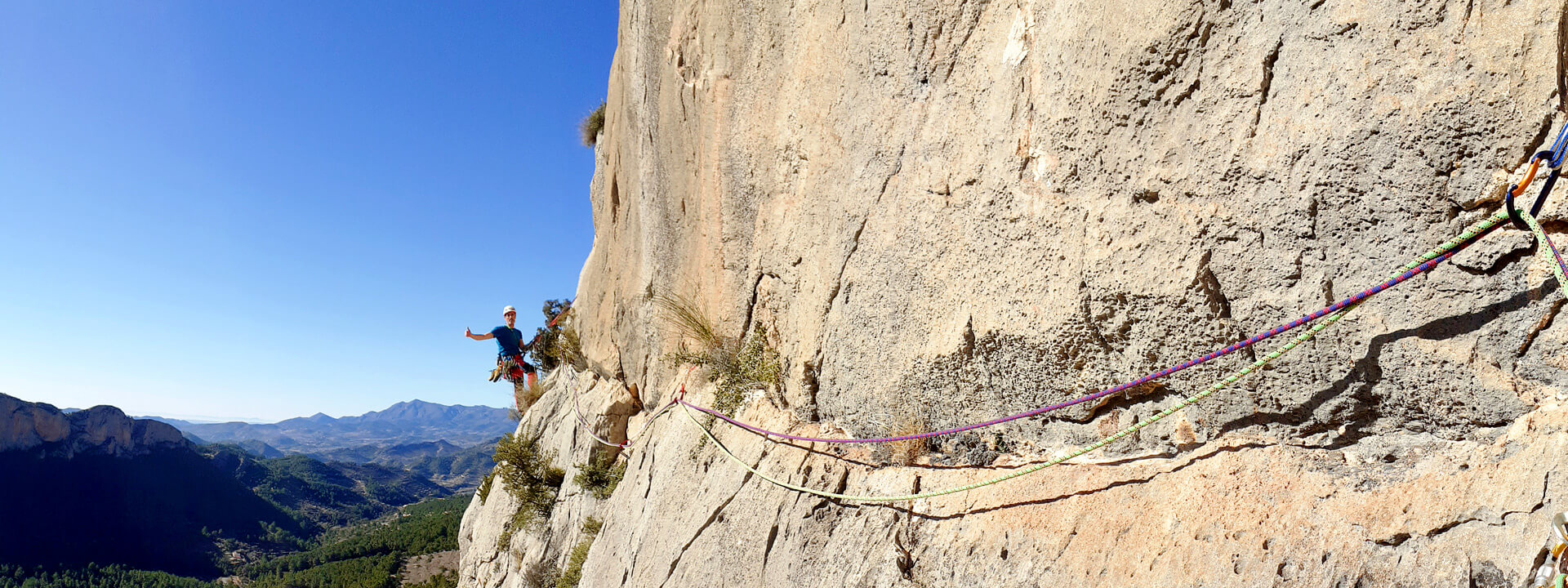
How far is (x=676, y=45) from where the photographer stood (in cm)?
668

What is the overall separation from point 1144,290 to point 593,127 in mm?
10962

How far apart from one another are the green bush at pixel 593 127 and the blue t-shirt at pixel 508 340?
3.54m

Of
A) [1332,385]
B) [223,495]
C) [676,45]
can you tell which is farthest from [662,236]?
[223,495]

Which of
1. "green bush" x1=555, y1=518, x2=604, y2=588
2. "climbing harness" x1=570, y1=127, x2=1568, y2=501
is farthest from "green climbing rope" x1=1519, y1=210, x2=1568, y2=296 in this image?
"green bush" x1=555, y1=518, x2=604, y2=588

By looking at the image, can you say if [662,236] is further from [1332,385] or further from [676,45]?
[1332,385]

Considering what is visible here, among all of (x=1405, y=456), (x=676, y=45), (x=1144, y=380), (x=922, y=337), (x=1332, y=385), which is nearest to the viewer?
(x=1405, y=456)

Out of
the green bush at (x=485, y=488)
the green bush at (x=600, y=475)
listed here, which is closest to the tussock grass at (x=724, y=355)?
the green bush at (x=600, y=475)

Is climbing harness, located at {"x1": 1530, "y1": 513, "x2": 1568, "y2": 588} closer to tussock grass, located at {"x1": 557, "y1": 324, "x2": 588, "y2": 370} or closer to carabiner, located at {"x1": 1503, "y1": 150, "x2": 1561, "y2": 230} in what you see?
carabiner, located at {"x1": 1503, "y1": 150, "x2": 1561, "y2": 230}

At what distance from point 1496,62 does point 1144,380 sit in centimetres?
153

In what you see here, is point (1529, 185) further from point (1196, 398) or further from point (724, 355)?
point (724, 355)

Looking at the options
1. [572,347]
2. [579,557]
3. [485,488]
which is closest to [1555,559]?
[579,557]

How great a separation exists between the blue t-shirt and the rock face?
7.08 metres

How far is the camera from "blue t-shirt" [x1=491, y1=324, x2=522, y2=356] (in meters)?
11.6

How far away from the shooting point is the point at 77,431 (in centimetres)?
10400
